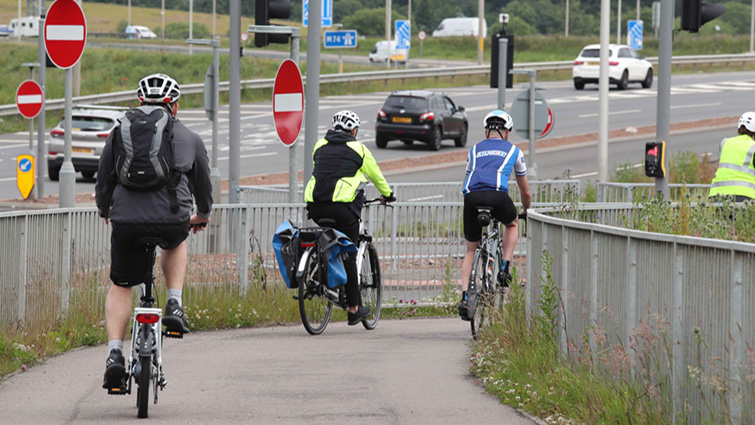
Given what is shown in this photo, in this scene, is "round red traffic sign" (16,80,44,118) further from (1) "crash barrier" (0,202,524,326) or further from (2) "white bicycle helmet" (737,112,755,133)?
(2) "white bicycle helmet" (737,112,755,133)

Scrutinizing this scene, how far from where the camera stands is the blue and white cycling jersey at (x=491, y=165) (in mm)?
10453

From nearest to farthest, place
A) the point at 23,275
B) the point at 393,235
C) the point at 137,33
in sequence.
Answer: the point at 23,275 → the point at 393,235 → the point at 137,33

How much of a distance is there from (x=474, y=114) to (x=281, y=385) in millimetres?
33329

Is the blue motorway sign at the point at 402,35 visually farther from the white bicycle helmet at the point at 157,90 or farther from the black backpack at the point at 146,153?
the black backpack at the point at 146,153

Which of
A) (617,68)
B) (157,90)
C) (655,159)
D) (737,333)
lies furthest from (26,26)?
(737,333)

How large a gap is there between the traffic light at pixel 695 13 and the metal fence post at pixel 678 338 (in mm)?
8987

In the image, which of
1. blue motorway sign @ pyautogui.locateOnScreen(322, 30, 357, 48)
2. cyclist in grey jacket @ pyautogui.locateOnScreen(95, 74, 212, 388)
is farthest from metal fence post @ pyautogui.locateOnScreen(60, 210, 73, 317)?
blue motorway sign @ pyautogui.locateOnScreen(322, 30, 357, 48)

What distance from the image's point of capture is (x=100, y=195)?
6.96 metres

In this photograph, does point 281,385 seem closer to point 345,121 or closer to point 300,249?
point 300,249

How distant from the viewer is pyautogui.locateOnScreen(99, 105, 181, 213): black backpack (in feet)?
22.2

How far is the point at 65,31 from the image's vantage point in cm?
1227

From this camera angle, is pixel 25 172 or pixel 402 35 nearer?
pixel 25 172

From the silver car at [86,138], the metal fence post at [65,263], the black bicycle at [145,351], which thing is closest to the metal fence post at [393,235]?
the metal fence post at [65,263]

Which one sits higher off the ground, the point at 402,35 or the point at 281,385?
the point at 402,35
